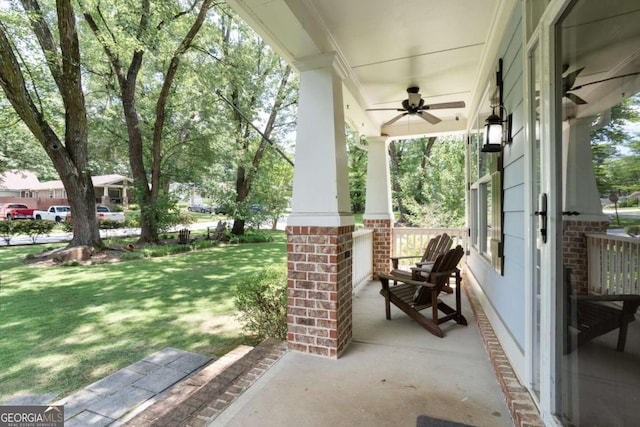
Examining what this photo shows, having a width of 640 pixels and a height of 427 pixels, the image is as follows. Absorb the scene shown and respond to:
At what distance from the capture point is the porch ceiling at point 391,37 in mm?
2425

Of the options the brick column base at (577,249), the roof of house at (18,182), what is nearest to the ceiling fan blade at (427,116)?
the brick column base at (577,249)

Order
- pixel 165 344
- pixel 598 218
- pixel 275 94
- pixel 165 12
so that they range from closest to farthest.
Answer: pixel 598 218
pixel 165 344
pixel 165 12
pixel 275 94

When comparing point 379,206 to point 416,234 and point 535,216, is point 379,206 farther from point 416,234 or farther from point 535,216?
point 535,216

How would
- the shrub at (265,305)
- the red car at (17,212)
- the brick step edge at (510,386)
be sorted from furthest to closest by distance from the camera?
1. the red car at (17,212)
2. the shrub at (265,305)
3. the brick step edge at (510,386)

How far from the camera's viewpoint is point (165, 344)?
3.73 m

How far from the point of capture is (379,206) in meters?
5.82

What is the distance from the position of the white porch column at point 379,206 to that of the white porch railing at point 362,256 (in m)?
0.19

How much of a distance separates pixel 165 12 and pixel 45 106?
580 cm

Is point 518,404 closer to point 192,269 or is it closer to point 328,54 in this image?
point 328,54

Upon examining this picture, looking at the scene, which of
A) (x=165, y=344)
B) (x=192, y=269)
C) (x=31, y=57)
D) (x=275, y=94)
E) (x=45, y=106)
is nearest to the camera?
(x=165, y=344)

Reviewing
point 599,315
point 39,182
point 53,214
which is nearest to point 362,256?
point 599,315

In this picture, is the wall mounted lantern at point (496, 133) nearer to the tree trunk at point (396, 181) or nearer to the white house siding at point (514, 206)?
the white house siding at point (514, 206)

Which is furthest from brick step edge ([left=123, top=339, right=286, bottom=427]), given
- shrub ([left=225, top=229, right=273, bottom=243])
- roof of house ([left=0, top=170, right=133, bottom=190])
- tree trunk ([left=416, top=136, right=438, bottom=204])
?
roof of house ([left=0, top=170, right=133, bottom=190])

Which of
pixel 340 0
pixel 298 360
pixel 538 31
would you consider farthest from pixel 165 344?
pixel 538 31
